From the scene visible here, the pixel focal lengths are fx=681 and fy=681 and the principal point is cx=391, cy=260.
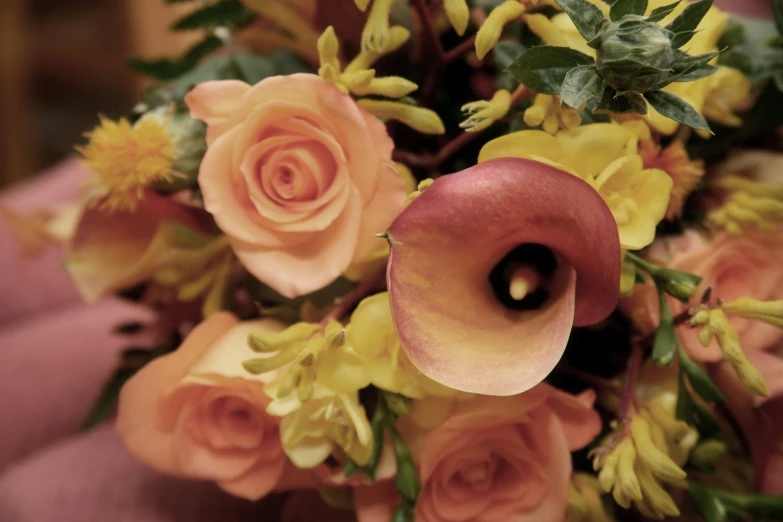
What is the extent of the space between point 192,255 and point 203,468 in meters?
0.12

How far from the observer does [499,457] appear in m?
0.36

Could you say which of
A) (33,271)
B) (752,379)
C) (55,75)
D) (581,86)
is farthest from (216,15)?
(55,75)

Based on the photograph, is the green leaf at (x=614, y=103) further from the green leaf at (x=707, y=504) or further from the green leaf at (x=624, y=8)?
the green leaf at (x=707, y=504)

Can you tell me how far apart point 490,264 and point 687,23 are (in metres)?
0.13

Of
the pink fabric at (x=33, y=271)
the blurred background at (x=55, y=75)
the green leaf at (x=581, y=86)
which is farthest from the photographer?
the blurred background at (x=55, y=75)

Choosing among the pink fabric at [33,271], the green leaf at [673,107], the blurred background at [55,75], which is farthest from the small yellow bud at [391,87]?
the blurred background at [55,75]

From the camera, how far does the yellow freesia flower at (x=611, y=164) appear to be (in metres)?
0.30

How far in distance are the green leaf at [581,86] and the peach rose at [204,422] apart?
0.65ft

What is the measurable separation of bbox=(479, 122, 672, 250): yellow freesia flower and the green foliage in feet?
0.45

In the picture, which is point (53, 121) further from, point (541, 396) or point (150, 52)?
point (541, 396)

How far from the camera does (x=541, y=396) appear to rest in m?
0.33

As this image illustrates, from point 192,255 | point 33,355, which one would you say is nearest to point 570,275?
point 192,255

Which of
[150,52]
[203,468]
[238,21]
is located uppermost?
[238,21]

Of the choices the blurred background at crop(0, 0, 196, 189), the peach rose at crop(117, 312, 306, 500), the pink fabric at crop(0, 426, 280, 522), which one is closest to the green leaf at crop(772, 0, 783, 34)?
the peach rose at crop(117, 312, 306, 500)
